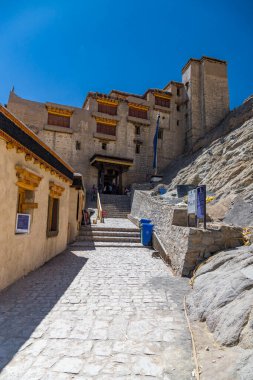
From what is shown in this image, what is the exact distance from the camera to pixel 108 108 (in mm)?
28734

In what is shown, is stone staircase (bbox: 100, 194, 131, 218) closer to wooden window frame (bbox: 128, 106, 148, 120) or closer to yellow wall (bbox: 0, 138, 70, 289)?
yellow wall (bbox: 0, 138, 70, 289)

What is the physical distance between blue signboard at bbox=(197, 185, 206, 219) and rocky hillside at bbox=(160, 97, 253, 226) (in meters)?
2.34

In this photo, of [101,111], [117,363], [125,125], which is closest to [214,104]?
[125,125]

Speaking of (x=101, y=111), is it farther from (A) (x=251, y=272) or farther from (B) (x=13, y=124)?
(A) (x=251, y=272)

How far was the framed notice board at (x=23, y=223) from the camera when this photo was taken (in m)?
5.51

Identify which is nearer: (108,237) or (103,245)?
(103,245)

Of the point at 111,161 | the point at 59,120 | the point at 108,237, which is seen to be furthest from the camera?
the point at 59,120

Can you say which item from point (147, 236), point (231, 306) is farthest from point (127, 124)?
point (231, 306)

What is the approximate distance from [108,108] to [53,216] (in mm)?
23031

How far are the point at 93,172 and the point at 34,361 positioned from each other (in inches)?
987

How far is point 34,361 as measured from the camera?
2627 millimetres

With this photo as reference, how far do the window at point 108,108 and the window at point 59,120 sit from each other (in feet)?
13.6

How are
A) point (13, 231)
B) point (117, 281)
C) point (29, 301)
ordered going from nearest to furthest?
point (29, 301) < point (13, 231) < point (117, 281)

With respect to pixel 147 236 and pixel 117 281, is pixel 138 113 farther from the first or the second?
pixel 117 281
